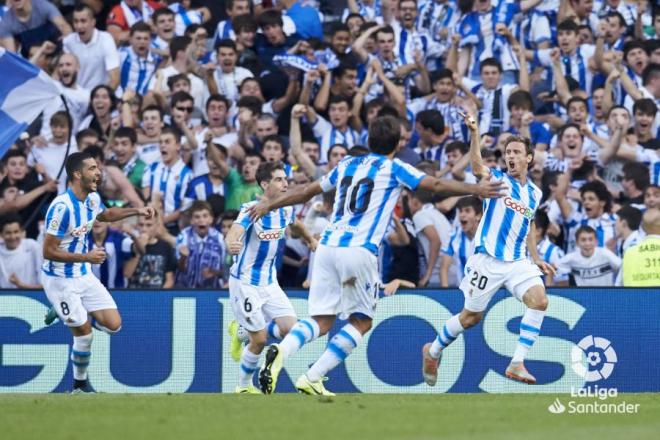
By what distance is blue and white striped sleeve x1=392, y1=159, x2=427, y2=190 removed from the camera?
11039 millimetres

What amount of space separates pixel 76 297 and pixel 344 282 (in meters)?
3.37

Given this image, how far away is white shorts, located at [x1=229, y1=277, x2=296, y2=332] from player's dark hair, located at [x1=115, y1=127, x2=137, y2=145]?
14.7 ft

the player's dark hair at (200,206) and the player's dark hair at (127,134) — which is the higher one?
the player's dark hair at (127,134)

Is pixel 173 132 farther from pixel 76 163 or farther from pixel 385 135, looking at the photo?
pixel 385 135

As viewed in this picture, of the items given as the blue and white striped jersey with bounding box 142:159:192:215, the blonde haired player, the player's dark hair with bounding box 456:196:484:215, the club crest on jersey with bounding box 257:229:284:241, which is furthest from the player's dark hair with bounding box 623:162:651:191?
the blue and white striped jersey with bounding box 142:159:192:215

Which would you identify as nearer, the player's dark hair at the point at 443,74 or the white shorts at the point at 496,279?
the white shorts at the point at 496,279

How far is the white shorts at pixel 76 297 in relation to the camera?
13336mm

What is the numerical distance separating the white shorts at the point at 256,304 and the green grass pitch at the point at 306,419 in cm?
161

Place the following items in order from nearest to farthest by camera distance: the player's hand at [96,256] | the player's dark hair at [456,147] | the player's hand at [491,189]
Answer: the player's hand at [491,189]
the player's hand at [96,256]
the player's dark hair at [456,147]

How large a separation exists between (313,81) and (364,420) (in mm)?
9011

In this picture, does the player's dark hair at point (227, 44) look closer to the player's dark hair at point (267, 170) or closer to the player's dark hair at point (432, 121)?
the player's dark hair at point (432, 121)

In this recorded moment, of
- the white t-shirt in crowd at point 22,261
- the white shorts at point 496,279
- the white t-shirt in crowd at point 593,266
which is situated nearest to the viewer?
the white shorts at point 496,279

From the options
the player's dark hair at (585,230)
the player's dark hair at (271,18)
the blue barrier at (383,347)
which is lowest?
the blue barrier at (383,347)

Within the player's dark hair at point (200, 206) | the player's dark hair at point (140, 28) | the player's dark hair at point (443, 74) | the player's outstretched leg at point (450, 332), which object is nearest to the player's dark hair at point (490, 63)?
the player's dark hair at point (443, 74)
